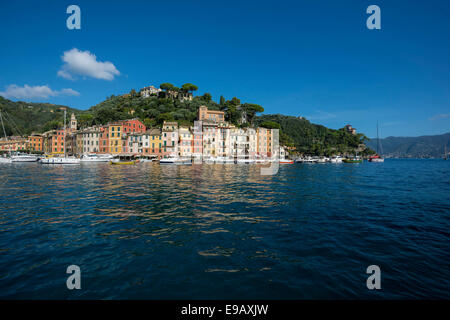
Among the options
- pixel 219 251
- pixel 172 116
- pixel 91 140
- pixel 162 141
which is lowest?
pixel 219 251

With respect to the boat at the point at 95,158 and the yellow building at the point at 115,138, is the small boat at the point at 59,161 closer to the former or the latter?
the boat at the point at 95,158

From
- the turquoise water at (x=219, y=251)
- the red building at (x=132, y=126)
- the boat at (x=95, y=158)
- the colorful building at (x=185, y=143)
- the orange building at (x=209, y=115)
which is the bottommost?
the turquoise water at (x=219, y=251)

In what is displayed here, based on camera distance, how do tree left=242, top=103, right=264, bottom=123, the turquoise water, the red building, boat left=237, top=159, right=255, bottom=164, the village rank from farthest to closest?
tree left=242, top=103, right=264, bottom=123, the red building, the village, boat left=237, top=159, right=255, bottom=164, the turquoise water

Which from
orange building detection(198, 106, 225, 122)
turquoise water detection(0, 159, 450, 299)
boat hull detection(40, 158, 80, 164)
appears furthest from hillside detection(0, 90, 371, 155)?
turquoise water detection(0, 159, 450, 299)

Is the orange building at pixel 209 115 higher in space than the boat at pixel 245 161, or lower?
higher

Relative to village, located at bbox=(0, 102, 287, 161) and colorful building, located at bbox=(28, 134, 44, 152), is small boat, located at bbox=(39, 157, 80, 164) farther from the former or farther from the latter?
colorful building, located at bbox=(28, 134, 44, 152)

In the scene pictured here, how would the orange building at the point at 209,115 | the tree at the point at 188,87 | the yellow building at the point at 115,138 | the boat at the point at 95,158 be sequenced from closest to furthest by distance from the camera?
the boat at the point at 95,158 < the yellow building at the point at 115,138 < the orange building at the point at 209,115 < the tree at the point at 188,87

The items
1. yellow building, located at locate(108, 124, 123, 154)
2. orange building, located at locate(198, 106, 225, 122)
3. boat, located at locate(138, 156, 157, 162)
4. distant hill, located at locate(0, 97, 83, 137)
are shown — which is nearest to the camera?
boat, located at locate(138, 156, 157, 162)

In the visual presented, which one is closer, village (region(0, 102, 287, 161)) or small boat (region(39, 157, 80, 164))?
small boat (region(39, 157, 80, 164))

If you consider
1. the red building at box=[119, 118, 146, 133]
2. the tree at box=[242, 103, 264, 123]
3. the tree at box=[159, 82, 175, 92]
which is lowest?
the red building at box=[119, 118, 146, 133]

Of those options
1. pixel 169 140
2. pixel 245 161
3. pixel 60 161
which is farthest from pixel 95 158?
pixel 245 161

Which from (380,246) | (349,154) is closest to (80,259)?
(380,246)

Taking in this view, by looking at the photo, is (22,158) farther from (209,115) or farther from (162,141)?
(209,115)

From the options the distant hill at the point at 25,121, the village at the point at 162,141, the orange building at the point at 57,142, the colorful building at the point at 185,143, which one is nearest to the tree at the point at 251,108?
the village at the point at 162,141
